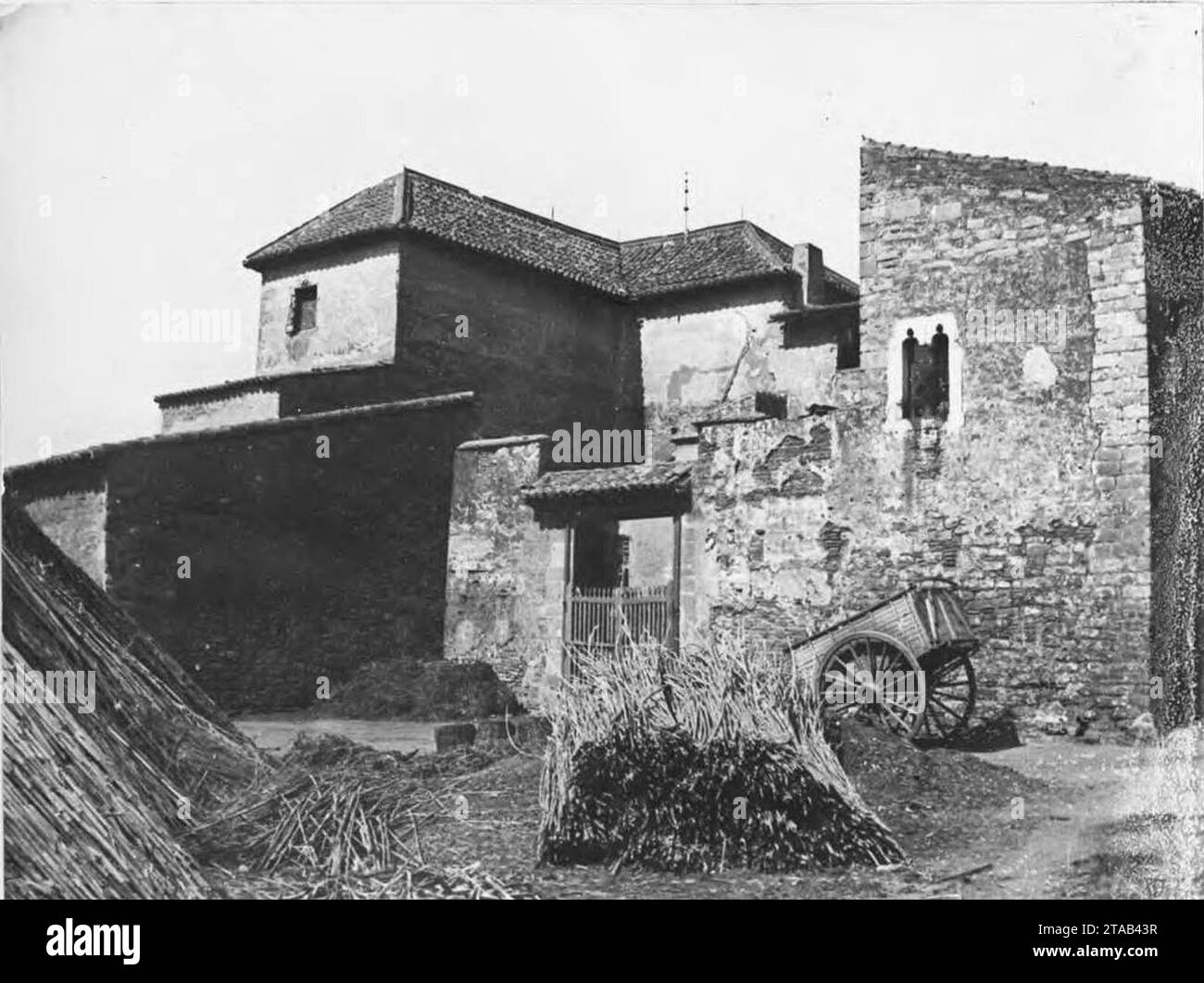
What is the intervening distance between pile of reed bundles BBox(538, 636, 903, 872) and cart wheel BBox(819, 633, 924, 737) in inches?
141

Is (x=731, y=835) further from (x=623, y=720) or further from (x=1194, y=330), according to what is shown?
→ (x=1194, y=330)

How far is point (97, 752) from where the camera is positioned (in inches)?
310

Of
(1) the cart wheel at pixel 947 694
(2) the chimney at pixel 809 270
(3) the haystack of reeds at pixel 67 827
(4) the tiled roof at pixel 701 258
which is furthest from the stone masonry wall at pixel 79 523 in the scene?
(2) the chimney at pixel 809 270

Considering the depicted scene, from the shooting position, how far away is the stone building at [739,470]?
13000mm

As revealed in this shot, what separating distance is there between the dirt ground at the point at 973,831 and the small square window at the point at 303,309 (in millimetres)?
12635

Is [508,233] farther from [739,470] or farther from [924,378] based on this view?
[924,378]

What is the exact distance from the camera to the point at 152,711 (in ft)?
27.9

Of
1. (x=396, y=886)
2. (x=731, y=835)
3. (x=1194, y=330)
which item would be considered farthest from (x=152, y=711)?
(x=1194, y=330)

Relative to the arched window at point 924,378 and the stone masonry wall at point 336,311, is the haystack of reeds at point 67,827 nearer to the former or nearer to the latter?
the arched window at point 924,378

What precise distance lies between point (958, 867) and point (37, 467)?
444 inches

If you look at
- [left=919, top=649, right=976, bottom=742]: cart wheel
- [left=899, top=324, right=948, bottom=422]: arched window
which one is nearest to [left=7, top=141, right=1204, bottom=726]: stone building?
[left=899, top=324, right=948, bottom=422]: arched window

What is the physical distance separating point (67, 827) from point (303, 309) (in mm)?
15022

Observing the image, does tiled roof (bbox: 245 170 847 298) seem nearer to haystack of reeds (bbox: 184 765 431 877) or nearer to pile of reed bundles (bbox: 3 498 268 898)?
pile of reed bundles (bbox: 3 498 268 898)

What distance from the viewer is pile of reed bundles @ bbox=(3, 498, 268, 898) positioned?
7.57 metres
